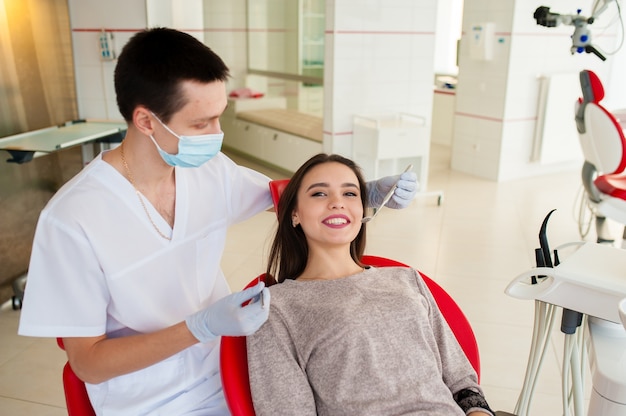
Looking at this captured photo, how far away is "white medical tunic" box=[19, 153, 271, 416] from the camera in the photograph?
114 centimetres

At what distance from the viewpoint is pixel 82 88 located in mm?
3477

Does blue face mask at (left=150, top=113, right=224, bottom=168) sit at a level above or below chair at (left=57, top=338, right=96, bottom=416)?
above

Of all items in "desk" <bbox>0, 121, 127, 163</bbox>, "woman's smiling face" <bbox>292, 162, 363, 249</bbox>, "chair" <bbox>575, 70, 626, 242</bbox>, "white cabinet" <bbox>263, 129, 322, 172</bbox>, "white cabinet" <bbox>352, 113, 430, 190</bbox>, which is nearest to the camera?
"woman's smiling face" <bbox>292, 162, 363, 249</bbox>

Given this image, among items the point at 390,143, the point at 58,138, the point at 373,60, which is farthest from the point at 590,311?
the point at 373,60

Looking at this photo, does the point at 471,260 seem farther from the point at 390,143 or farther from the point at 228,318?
the point at 228,318

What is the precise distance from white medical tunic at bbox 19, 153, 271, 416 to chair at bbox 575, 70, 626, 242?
2161 mm

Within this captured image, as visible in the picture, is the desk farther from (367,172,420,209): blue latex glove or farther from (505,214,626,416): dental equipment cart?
(505,214,626,416): dental equipment cart

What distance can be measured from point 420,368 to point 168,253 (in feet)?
2.12

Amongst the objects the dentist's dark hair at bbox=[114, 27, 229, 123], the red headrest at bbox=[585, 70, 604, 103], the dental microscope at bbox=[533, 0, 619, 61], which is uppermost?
the dental microscope at bbox=[533, 0, 619, 61]

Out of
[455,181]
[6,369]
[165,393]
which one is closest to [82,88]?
[6,369]

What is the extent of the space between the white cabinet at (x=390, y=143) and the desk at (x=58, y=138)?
1.83 meters

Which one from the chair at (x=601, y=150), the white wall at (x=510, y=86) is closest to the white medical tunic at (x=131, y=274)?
the chair at (x=601, y=150)

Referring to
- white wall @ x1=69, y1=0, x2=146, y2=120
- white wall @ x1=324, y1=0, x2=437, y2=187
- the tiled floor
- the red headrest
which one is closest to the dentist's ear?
the tiled floor

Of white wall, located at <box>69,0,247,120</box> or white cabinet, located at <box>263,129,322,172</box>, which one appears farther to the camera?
white cabinet, located at <box>263,129,322,172</box>
